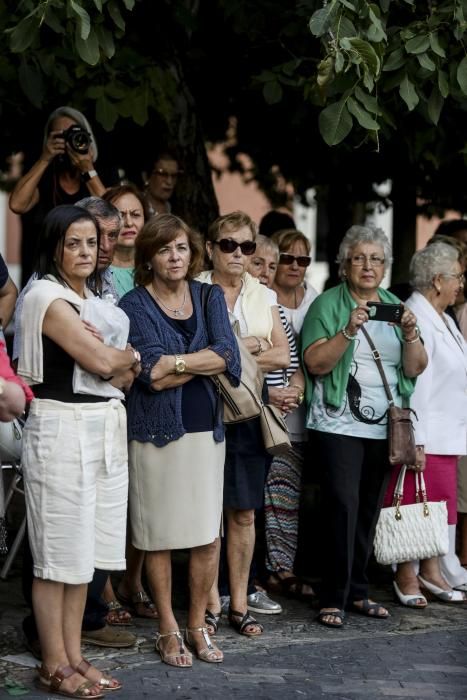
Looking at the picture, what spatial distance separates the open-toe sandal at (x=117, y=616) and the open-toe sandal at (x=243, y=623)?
0.52 m

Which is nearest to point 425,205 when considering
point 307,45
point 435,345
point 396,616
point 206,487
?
point 307,45

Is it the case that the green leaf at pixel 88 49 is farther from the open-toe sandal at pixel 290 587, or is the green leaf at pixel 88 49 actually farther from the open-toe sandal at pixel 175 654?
the open-toe sandal at pixel 290 587

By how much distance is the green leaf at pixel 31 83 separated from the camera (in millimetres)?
8188

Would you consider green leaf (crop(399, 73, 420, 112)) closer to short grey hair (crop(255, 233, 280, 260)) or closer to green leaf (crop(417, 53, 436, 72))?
green leaf (crop(417, 53, 436, 72))

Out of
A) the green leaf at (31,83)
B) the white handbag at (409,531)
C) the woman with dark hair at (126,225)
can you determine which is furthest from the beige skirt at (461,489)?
the green leaf at (31,83)

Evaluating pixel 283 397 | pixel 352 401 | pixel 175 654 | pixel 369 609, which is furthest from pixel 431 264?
pixel 175 654

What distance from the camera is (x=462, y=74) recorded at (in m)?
6.71

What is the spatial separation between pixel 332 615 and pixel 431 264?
2106 mm

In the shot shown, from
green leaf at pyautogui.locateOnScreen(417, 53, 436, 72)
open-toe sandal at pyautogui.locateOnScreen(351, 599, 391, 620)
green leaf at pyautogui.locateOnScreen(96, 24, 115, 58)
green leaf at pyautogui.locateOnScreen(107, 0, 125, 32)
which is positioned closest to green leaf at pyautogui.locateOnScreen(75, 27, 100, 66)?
green leaf at pyautogui.locateOnScreen(96, 24, 115, 58)

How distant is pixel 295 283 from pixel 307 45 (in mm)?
2151

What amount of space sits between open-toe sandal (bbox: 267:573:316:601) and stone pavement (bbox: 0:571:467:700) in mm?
218

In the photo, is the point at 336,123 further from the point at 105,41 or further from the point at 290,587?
the point at 290,587

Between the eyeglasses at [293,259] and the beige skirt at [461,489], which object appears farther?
the beige skirt at [461,489]

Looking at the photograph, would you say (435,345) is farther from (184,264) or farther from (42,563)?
(42,563)
